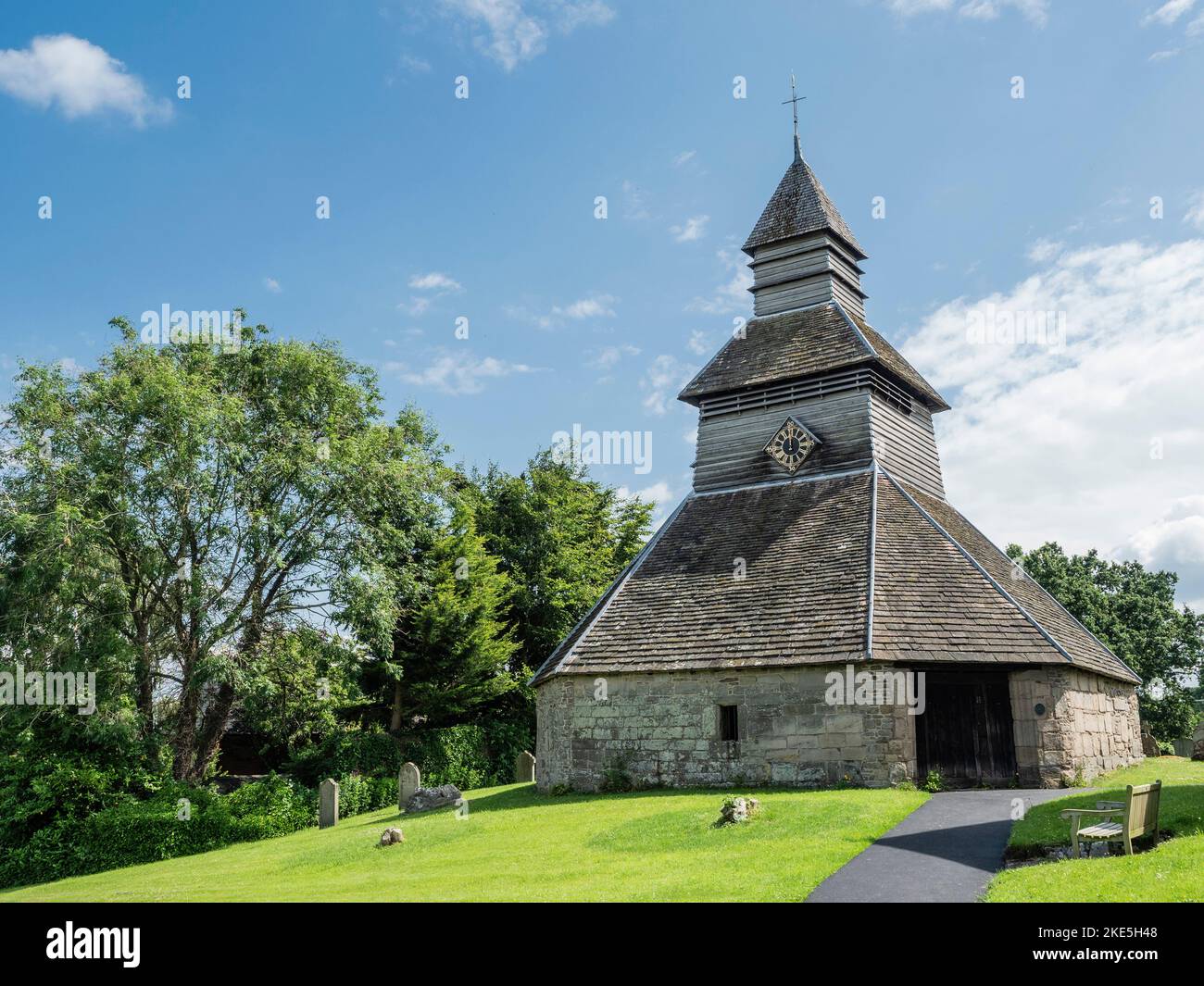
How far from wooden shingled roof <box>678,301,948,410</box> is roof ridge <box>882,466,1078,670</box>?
3.49 m

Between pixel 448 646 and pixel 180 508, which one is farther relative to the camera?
pixel 448 646

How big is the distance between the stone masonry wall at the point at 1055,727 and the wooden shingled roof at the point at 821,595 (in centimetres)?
60

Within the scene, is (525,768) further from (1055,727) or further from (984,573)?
(1055,727)

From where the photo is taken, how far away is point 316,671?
86.8 feet

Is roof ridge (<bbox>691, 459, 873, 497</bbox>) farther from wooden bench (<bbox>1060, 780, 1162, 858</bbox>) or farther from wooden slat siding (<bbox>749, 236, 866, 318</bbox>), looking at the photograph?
wooden bench (<bbox>1060, 780, 1162, 858</bbox>)

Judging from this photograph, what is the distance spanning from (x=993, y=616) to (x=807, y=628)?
3992 millimetres

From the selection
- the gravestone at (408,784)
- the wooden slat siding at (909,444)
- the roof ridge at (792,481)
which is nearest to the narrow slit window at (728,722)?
the roof ridge at (792,481)

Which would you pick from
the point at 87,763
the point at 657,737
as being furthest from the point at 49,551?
the point at 657,737

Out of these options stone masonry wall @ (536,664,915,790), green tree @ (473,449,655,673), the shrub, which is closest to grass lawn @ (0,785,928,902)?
stone masonry wall @ (536,664,915,790)

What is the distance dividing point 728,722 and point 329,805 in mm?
10982

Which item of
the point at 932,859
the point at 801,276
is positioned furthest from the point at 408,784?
the point at 801,276

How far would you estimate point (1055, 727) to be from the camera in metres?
18.0

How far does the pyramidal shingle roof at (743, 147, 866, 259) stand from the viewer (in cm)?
2845

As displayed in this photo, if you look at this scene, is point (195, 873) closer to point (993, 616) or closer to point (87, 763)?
point (87, 763)
